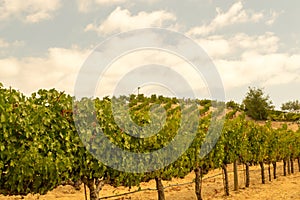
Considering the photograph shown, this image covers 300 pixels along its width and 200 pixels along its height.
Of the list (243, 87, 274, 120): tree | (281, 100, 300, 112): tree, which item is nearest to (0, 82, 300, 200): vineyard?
(243, 87, 274, 120): tree

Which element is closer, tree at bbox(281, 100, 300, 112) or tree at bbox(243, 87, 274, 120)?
tree at bbox(243, 87, 274, 120)

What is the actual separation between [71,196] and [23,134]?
11.1 metres

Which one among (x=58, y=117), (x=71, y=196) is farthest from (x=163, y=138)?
(x=71, y=196)

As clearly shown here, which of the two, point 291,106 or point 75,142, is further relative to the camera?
point 291,106

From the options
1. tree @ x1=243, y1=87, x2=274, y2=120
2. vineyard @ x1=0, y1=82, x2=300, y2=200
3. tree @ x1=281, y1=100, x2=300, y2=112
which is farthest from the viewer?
tree @ x1=281, y1=100, x2=300, y2=112

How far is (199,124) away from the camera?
643 inches

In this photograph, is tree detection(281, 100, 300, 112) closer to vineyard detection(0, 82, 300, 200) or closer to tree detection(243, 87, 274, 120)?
tree detection(243, 87, 274, 120)

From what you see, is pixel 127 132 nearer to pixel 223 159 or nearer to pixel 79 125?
pixel 79 125

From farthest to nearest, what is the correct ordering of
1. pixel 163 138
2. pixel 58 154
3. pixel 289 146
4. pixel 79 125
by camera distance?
pixel 289 146, pixel 163 138, pixel 79 125, pixel 58 154

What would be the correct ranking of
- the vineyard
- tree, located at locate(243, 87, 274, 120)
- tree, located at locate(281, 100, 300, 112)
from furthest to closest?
tree, located at locate(281, 100, 300, 112), tree, located at locate(243, 87, 274, 120), the vineyard

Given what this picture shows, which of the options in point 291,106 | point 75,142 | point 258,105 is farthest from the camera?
point 291,106

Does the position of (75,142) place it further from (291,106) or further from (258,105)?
(291,106)

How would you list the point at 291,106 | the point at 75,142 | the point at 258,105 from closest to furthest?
the point at 75,142 < the point at 258,105 < the point at 291,106

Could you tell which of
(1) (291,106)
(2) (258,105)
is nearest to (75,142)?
(2) (258,105)
